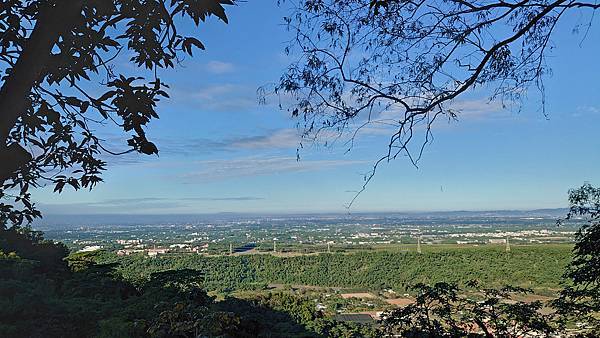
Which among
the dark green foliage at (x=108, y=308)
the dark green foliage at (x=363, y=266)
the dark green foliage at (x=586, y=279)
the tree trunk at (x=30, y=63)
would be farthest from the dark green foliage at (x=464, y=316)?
the dark green foliage at (x=363, y=266)

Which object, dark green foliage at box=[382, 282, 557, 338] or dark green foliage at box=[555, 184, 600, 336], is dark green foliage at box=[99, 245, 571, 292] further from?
dark green foliage at box=[382, 282, 557, 338]

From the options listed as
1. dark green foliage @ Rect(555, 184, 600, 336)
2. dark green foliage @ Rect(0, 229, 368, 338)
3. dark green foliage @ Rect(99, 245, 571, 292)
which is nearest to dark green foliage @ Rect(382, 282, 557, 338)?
dark green foliage @ Rect(555, 184, 600, 336)

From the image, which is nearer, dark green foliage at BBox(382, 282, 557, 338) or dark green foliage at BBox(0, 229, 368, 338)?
dark green foliage at BBox(382, 282, 557, 338)

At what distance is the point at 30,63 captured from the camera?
933 millimetres

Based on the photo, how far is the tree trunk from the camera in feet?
3.00

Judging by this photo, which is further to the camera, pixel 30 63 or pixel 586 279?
pixel 586 279

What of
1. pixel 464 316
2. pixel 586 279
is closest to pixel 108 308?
pixel 464 316

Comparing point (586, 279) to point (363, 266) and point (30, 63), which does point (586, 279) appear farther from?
point (363, 266)

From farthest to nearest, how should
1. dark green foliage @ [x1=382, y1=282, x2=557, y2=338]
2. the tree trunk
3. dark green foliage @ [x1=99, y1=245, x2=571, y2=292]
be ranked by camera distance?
dark green foliage @ [x1=99, y1=245, x2=571, y2=292] → dark green foliage @ [x1=382, y1=282, x2=557, y2=338] → the tree trunk

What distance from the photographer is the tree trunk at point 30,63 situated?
92cm

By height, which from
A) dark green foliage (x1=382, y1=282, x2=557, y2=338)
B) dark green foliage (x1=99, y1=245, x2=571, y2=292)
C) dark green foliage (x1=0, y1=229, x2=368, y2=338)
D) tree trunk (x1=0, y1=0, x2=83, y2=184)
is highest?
tree trunk (x1=0, y1=0, x2=83, y2=184)

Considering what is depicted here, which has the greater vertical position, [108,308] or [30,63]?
[30,63]

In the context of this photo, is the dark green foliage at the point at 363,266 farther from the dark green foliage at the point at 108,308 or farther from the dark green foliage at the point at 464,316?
the dark green foliage at the point at 464,316

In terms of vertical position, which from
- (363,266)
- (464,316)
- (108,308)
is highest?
(464,316)
